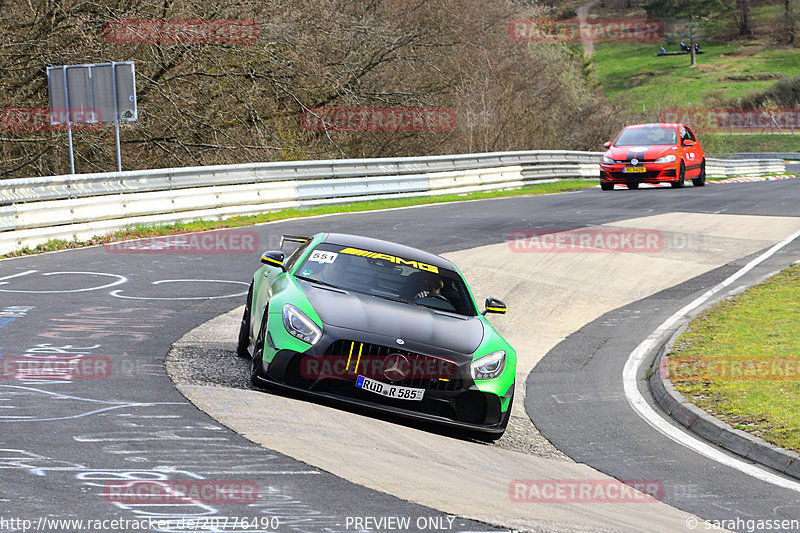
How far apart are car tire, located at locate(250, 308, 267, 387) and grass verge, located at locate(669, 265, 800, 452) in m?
4.06

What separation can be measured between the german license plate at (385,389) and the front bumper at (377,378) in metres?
0.02

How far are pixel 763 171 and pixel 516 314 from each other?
1701 inches

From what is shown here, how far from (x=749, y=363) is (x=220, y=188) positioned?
12688 mm

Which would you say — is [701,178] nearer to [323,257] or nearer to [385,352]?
[323,257]

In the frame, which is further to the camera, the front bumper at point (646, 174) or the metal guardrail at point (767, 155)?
the metal guardrail at point (767, 155)

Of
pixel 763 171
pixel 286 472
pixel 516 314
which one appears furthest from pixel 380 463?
pixel 763 171

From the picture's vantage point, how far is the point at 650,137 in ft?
93.3

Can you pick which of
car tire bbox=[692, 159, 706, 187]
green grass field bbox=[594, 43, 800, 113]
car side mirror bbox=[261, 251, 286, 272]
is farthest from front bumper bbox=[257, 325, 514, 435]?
green grass field bbox=[594, 43, 800, 113]

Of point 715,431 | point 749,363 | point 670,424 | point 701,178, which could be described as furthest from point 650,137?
point 715,431

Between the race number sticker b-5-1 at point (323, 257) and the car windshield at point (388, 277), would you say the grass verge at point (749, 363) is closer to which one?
the car windshield at point (388, 277)

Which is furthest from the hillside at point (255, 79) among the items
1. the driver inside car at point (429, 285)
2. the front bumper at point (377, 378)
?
the front bumper at point (377, 378)

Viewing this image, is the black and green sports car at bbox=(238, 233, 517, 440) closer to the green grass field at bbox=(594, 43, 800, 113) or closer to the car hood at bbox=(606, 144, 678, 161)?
the car hood at bbox=(606, 144, 678, 161)

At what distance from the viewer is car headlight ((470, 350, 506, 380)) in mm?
8133

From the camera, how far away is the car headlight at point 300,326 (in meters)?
8.02
